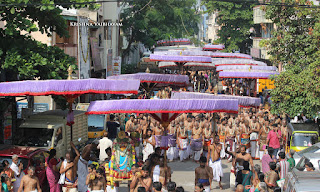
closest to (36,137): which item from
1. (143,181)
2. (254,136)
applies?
(143,181)

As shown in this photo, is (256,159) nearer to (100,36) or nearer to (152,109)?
(152,109)

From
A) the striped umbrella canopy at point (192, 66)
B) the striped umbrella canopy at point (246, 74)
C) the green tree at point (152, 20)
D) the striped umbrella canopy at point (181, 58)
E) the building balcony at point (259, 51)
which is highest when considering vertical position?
the green tree at point (152, 20)

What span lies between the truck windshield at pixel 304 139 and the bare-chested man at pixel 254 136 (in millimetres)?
2120

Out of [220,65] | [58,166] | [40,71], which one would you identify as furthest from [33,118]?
[220,65]

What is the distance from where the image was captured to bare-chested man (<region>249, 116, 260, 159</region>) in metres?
20.8

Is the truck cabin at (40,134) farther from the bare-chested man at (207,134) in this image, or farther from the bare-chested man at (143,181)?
the bare-chested man at (143,181)

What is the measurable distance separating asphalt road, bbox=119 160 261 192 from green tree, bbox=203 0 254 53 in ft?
135

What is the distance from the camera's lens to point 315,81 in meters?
20.1

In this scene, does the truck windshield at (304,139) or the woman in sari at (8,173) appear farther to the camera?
the truck windshield at (304,139)

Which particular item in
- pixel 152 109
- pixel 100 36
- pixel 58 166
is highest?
pixel 100 36

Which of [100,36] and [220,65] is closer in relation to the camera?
[220,65]

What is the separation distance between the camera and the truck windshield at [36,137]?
1728cm

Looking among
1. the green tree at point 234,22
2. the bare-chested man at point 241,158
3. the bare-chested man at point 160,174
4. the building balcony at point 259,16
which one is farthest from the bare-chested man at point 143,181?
the green tree at point 234,22

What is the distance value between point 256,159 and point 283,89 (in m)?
2.98
